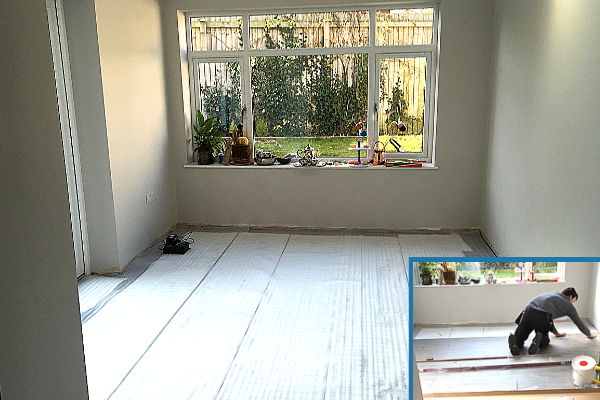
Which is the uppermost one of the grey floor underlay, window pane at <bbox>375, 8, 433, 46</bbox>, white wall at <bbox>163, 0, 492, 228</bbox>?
window pane at <bbox>375, 8, 433, 46</bbox>

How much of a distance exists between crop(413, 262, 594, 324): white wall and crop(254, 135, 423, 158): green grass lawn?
15.0ft

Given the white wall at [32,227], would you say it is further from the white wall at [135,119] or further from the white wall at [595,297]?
the white wall at [135,119]

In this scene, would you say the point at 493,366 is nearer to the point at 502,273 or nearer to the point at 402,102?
the point at 502,273

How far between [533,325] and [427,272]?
221 mm

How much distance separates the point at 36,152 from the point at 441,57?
4.33 metres

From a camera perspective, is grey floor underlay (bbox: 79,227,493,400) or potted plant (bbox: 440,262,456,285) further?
grey floor underlay (bbox: 79,227,493,400)

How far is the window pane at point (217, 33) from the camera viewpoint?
5.46 metres

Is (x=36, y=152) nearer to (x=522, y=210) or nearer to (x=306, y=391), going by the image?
(x=306, y=391)

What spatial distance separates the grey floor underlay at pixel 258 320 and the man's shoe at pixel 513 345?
166cm

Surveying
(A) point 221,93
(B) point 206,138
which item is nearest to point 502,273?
(B) point 206,138

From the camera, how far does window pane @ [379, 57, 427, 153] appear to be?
17.3 ft

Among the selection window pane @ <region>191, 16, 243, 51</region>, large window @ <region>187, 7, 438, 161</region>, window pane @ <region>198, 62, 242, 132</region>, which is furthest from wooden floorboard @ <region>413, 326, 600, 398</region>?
window pane @ <region>191, 16, 243, 51</region>

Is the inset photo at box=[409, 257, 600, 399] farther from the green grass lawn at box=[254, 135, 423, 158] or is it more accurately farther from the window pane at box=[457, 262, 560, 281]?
the green grass lawn at box=[254, 135, 423, 158]

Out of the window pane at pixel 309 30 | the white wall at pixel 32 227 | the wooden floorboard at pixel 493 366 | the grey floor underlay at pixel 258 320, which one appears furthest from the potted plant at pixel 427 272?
the window pane at pixel 309 30
